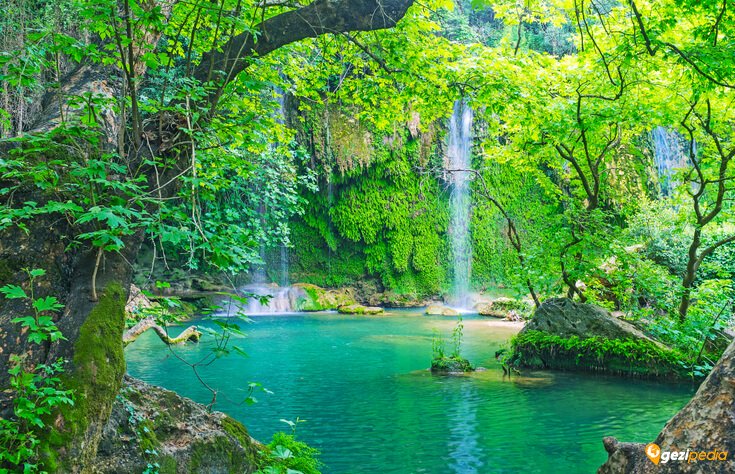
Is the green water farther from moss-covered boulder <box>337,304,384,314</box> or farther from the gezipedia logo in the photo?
moss-covered boulder <box>337,304,384,314</box>

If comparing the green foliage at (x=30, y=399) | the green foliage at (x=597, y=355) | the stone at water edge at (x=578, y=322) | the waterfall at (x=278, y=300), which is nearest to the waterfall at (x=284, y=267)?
the waterfall at (x=278, y=300)

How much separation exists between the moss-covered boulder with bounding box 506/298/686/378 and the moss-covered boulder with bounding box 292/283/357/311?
12547 mm

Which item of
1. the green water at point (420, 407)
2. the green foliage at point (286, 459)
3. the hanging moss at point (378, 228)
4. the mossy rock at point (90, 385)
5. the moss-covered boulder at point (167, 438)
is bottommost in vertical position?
the green water at point (420, 407)

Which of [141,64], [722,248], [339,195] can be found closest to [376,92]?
[141,64]

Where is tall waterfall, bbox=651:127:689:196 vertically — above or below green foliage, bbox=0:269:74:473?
above

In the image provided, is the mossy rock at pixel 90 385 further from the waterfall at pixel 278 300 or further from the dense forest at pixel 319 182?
the waterfall at pixel 278 300

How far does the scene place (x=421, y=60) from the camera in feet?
20.2

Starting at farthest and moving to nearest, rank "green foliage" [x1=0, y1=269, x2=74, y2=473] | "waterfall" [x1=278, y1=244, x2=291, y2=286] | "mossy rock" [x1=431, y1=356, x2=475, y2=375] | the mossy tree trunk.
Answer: "waterfall" [x1=278, y1=244, x2=291, y2=286] → "mossy rock" [x1=431, y1=356, x2=475, y2=375] → the mossy tree trunk → "green foliage" [x1=0, y1=269, x2=74, y2=473]

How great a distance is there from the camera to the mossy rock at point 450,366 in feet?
33.4

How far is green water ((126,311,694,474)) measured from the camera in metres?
6.04

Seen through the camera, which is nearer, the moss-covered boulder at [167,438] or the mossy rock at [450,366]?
the moss-covered boulder at [167,438]

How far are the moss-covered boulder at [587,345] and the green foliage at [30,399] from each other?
9286mm

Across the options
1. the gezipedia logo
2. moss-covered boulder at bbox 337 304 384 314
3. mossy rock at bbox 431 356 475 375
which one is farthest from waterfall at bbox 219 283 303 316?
the gezipedia logo

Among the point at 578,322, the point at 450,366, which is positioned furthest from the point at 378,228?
the point at 578,322
